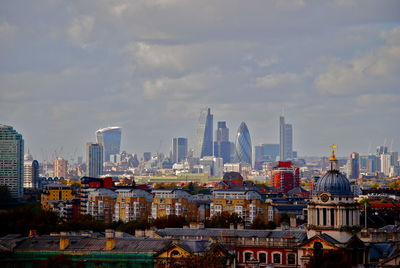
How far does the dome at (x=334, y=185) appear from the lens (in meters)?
100

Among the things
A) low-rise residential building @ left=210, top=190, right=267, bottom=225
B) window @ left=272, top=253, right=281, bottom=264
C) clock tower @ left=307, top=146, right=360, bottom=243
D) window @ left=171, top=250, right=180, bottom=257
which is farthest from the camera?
low-rise residential building @ left=210, top=190, right=267, bottom=225

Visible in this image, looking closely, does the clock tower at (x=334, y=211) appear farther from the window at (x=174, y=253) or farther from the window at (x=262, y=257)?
the window at (x=174, y=253)

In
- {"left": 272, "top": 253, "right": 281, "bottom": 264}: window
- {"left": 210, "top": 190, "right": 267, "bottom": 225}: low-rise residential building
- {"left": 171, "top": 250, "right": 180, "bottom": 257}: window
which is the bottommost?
{"left": 272, "top": 253, "right": 281, "bottom": 264}: window

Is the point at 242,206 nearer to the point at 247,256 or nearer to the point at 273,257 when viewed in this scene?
the point at 247,256

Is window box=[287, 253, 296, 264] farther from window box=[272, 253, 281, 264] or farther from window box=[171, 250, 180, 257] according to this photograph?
window box=[171, 250, 180, 257]

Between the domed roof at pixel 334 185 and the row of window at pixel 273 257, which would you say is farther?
the domed roof at pixel 334 185

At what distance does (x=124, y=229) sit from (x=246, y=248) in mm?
40561

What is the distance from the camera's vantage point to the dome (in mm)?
100062

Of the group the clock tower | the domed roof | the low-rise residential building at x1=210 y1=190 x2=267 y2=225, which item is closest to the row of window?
the clock tower

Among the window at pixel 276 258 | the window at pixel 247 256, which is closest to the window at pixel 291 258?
the window at pixel 276 258

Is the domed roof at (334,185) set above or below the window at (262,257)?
above

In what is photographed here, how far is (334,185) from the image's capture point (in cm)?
10044

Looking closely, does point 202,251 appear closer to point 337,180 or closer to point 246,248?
point 246,248

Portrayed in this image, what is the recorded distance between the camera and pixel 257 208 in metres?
194
